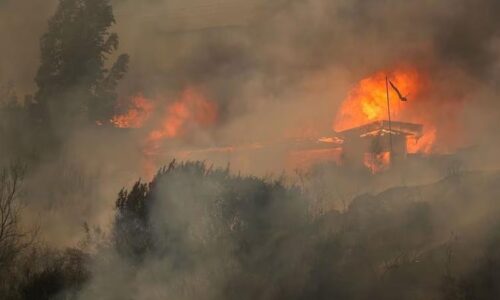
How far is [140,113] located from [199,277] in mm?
19333

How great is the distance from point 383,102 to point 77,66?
13.1 meters

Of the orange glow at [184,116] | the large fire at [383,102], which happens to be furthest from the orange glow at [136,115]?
the large fire at [383,102]

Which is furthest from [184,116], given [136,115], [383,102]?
[383,102]

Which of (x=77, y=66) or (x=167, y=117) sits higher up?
(x=77, y=66)

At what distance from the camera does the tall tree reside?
2661 centimetres

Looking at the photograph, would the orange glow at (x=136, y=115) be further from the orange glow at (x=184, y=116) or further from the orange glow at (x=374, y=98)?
the orange glow at (x=374, y=98)

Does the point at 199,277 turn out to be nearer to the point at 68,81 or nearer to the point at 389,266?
the point at 389,266

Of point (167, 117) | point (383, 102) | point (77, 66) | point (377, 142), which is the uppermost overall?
point (77, 66)

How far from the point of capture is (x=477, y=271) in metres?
10.2

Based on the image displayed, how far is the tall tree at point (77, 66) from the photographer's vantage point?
2661 cm

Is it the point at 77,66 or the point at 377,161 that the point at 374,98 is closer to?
the point at 377,161

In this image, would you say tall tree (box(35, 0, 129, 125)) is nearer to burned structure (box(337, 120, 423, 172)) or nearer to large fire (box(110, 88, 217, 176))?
large fire (box(110, 88, 217, 176))

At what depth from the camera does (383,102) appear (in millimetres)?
28438

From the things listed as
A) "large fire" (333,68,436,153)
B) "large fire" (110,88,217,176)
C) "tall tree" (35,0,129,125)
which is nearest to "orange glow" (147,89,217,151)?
"large fire" (110,88,217,176)
